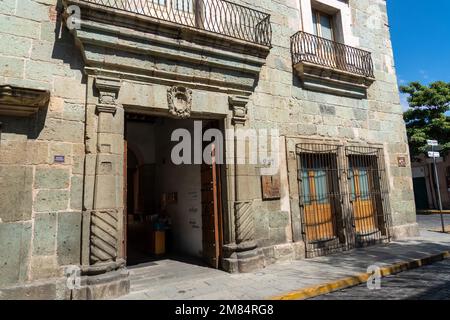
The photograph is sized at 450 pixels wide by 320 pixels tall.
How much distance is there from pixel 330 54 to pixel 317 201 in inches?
143

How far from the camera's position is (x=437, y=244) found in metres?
7.19

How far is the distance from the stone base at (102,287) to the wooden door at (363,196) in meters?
5.41

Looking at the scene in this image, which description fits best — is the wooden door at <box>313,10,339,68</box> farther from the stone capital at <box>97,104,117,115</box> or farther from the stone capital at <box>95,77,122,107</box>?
the stone capital at <box>97,104,117,115</box>

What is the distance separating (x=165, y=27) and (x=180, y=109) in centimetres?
132

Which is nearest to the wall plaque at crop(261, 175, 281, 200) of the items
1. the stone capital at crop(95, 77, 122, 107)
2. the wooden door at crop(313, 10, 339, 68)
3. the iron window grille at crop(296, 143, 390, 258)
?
the iron window grille at crop(296, 143, 390, 258)

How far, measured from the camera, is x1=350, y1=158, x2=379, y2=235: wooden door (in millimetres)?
7437

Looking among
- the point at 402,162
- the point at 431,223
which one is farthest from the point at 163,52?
the point at 431,223

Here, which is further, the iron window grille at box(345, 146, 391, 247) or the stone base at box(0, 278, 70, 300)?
the iron window grille at box(345, 146, 391, 247)

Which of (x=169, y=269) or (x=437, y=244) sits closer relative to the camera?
(x=169, y=269)

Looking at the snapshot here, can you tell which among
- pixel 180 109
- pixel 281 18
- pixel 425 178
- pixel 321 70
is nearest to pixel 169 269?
pixel 180 109

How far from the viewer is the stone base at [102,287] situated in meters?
Result: 3.98

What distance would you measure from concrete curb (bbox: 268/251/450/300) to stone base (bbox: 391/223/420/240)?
1545 millimetres

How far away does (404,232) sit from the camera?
7.99 metres
